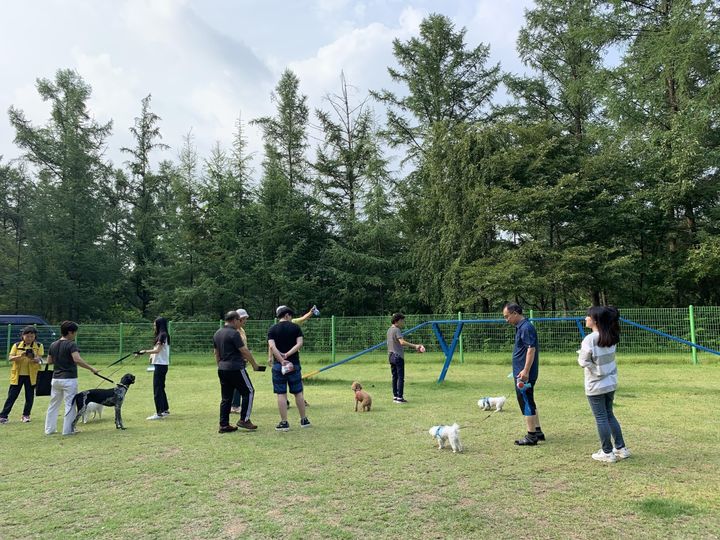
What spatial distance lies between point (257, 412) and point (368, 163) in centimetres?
2164

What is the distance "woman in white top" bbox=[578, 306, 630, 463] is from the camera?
16.3 feet

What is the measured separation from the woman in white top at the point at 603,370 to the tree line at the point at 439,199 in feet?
50.1

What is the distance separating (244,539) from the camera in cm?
346

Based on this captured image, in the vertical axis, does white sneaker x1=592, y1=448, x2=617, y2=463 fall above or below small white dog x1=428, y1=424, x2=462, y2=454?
below

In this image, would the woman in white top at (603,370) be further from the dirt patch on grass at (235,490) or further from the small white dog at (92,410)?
the small white dog at (92,410)

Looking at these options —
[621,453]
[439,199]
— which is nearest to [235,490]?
[621,453]

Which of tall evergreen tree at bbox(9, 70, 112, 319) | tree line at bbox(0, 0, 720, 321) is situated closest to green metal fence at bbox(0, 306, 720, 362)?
tree line at bbox(0, 0, 720, 321)

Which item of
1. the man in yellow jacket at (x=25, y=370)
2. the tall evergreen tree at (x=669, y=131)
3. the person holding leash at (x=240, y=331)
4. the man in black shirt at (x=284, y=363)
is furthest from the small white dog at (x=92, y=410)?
the tall evergreen tree at (x=669, y=131)

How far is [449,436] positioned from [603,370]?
1.77 meters

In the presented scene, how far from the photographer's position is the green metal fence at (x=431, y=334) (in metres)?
15.4

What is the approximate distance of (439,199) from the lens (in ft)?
76.0

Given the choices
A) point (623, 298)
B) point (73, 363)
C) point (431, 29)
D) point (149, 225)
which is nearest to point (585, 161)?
point (623, 298)

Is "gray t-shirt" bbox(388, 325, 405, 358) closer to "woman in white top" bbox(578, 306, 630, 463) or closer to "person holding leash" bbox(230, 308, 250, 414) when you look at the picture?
"person holding leash" bbox(230, 308, 250, 414)

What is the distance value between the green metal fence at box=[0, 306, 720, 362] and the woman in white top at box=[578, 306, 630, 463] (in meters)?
11.5
